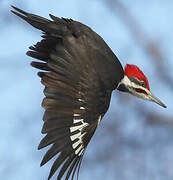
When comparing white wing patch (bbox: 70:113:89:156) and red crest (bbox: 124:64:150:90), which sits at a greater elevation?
red crest (bbox: 124:64:150:90)

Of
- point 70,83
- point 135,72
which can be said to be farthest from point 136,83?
point 70,83

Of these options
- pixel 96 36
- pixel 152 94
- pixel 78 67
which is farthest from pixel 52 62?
pixel 152 94

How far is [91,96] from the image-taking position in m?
4.12

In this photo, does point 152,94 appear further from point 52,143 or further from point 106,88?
point 52,143

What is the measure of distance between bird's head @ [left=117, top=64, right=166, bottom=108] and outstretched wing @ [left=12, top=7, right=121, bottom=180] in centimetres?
59

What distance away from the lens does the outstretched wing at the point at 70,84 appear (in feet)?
12.8

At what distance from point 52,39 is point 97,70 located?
524 mm

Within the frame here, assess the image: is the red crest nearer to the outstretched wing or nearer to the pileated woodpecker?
the pileated woodpecker

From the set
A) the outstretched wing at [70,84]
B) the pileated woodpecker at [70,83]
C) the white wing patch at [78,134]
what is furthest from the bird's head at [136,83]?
the white wing patch at [78,134]

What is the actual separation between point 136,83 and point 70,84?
3.77 feet

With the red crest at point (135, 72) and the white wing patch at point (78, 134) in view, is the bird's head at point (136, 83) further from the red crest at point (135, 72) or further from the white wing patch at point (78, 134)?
the white wing patch at point (78, 134)

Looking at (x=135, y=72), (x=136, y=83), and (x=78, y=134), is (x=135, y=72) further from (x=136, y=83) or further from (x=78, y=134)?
(x=78, y=134)

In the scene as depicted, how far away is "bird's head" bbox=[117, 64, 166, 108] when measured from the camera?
16.2 ft

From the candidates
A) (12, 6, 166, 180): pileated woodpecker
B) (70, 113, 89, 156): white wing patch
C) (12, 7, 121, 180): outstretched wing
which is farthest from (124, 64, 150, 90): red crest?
(70, 113, 89, 156): white wing patch
